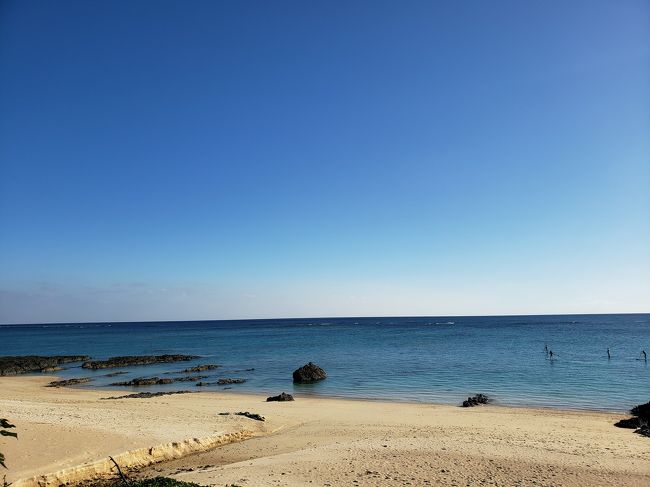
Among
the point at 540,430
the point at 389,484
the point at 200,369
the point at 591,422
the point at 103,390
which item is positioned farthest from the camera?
the point at 200,369

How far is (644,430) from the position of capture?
744 inches

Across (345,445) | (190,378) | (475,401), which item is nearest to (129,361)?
(190,378)

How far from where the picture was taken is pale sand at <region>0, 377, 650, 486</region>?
40.9ft

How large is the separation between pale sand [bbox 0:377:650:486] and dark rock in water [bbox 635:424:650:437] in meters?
0.78

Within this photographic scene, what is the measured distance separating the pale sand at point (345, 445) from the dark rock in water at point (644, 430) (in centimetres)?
78

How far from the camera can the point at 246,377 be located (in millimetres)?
42656

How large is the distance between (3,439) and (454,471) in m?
14.4

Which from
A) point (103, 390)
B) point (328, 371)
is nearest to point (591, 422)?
point (328, 371)

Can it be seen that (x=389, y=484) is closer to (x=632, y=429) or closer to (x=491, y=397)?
(x=632, y=429)

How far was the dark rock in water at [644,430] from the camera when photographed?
60.6 feet

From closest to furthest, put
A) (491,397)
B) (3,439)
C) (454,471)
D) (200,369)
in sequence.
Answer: (454,471)
(3,439)
(491,397)
(200,369)

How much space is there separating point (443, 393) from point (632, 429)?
13149 millimetres

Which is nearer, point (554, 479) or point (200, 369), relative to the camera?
point (554, 479)

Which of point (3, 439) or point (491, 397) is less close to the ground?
point (3, 439)
